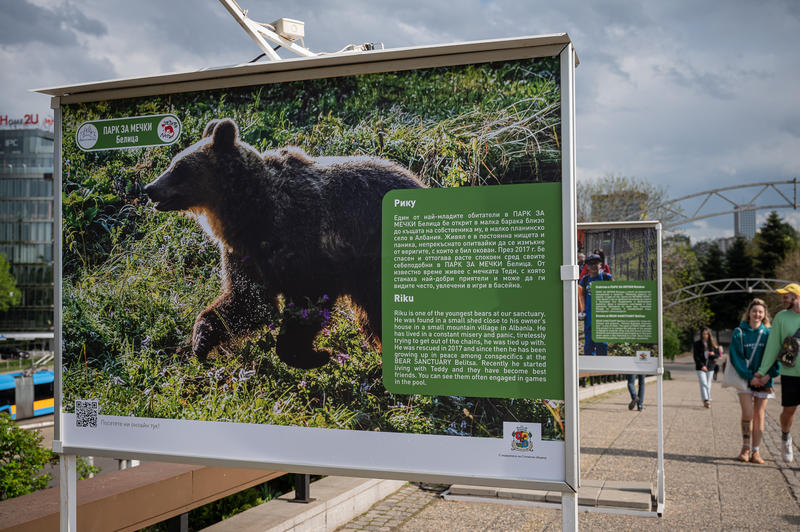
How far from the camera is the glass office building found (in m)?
85.6

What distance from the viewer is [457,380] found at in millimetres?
3494

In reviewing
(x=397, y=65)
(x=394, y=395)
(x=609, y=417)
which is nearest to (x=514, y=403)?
(x=394, y=395)

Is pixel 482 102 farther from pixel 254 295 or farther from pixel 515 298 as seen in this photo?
pixel 254 295

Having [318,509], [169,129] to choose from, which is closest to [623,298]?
[318,509]

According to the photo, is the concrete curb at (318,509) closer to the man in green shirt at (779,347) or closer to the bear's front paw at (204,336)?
the bear's front paw at (204,336)

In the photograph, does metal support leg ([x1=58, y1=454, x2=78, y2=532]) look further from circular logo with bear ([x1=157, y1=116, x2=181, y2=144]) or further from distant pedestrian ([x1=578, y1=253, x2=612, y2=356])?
distant pedestrian ([x1=578, y1=253, x2=612, y2=356])

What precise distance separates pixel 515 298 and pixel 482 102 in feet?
2.95

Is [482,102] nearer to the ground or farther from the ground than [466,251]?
farther from the ground

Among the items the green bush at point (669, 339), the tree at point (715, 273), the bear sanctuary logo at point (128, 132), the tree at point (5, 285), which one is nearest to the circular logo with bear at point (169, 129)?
the bear sanctuary logo at point (128, 132)

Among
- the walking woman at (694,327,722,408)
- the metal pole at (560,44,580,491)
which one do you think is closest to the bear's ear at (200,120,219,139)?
the metal pole at (560,44,580,491)

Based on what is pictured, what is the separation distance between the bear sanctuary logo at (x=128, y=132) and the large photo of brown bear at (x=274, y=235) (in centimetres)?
4

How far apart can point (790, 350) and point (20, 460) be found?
8.50 metres

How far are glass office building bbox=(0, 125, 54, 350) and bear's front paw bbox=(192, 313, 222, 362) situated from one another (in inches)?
3511

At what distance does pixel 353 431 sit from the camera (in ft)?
12.2
